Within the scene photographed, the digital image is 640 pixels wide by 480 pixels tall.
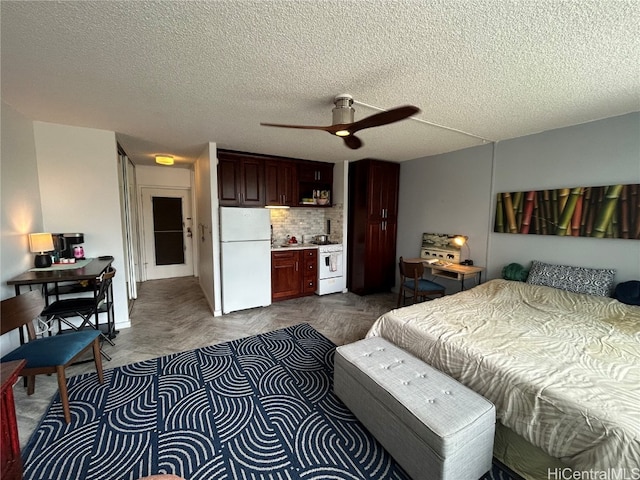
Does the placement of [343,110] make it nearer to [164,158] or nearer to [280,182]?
[280,182]

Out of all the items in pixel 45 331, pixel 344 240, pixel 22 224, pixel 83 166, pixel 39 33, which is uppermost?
pixel 39 33

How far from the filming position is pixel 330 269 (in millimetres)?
4852

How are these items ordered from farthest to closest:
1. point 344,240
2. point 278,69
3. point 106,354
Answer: point 344,240
point 106,354
point 278,69

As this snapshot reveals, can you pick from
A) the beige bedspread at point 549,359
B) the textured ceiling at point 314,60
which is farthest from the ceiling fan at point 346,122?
the beige bedspread at point 549,359

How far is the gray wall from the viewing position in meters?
2.60

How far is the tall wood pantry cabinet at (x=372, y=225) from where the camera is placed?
470 cm

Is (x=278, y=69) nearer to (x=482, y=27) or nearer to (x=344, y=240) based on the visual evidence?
(x=482, y=27)

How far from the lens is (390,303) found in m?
4.45

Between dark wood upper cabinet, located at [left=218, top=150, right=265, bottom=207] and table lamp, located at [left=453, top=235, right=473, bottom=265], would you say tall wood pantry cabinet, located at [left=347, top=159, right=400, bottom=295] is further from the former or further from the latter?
dark wood upper cabinet, located at [left=218, top=150, right=265, bottom=207]

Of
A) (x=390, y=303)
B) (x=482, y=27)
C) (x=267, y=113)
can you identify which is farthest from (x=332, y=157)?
(x=482, y=27)

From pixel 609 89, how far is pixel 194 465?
13.1 feet

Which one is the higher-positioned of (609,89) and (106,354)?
(609,89)

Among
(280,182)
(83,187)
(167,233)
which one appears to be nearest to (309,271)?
(280,182)

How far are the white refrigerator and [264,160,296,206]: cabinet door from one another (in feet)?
1.66
